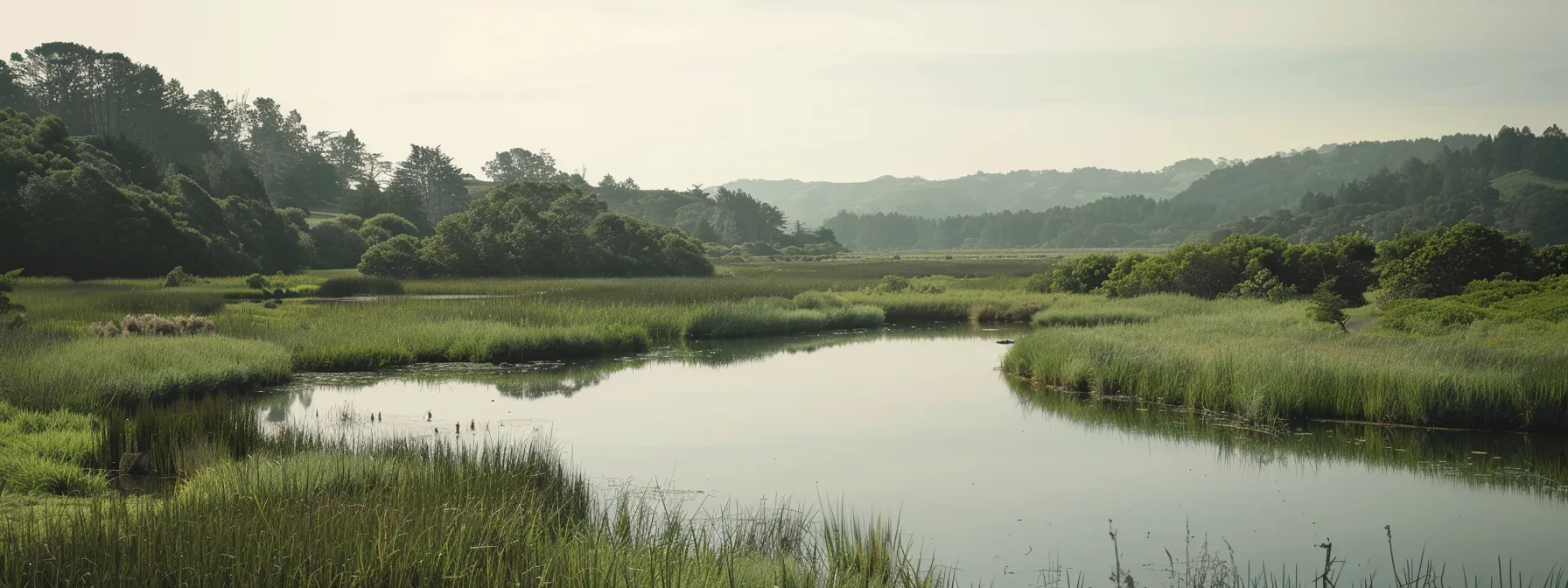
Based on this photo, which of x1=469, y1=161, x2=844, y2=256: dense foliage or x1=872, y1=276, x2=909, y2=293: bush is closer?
x1=872, y1=276, x2=909, y2=293: bush

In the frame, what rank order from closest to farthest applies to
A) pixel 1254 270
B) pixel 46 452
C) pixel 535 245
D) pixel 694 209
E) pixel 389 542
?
1. pixel 389 542
2. pixel 46 452
3. pixel 1254 270
4. pixel 535 245
5. pixel 694 209

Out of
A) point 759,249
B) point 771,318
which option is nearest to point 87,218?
point 771,318

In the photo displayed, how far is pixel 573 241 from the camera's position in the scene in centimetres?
5666

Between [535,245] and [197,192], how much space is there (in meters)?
15.9

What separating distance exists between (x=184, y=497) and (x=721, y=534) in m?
4.03

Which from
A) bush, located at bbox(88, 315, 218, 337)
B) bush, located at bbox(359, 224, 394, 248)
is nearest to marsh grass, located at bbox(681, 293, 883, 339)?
bush, located at bbox(88, 315, 218, 337)

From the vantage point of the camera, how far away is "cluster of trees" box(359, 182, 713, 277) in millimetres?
51625

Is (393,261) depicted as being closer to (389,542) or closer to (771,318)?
(771,318)

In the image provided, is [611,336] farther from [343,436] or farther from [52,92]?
[52,92]

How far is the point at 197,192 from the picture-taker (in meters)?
49.5

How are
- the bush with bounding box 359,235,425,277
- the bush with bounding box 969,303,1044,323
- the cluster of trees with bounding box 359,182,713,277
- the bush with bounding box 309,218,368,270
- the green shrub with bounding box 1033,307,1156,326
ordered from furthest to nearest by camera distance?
the bush with bounding box 309,218,368,270 → the cluster of trees with bounding box 359,182,713,277 → the bush with bounding box 359,235,425,277 → the bush with bounding box 969,303,1044,323 → the green shrub with bounding box 1033,307,1156,326

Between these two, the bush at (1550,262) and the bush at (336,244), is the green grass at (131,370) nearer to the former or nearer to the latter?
the bush at (1550,262)

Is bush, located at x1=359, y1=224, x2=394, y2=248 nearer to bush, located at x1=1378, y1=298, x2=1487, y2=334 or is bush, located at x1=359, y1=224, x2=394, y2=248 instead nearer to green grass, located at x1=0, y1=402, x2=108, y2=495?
green grass, located at x1=0, y1=402, x2=108, y2=495

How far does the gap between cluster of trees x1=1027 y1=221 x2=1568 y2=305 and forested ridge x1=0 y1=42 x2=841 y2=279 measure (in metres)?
27.8
